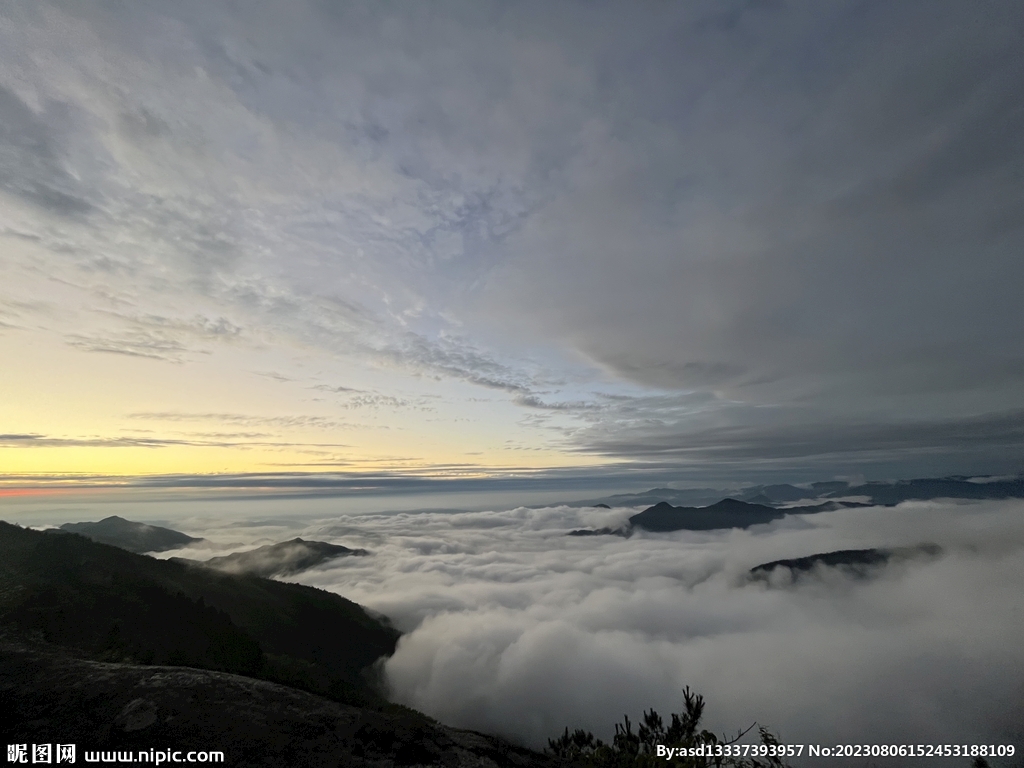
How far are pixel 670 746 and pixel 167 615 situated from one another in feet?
416

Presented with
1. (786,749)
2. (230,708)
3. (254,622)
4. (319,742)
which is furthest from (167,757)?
(254,622)

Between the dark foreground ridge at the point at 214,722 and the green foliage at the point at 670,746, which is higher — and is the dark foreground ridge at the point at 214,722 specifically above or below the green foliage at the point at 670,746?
above

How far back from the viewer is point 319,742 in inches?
589

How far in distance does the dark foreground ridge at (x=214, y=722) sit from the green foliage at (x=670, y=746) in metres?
2.88

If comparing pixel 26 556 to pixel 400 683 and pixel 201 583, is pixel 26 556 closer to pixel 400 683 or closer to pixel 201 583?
pixel 201 583

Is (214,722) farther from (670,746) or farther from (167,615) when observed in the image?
(167,615)

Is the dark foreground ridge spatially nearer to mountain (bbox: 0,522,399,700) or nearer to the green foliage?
the green foliage

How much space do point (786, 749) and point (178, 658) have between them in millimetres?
32603

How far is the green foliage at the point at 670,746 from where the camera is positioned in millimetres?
15648

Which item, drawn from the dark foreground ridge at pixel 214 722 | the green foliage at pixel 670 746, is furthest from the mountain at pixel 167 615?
the green foliage at pixel 670 746

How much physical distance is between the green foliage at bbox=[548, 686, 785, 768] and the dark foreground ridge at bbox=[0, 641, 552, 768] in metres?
2.88

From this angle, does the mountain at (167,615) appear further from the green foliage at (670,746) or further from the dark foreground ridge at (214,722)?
the green foliage at (670,746)

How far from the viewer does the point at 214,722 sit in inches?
591

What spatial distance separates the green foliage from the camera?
15648 millimetres
